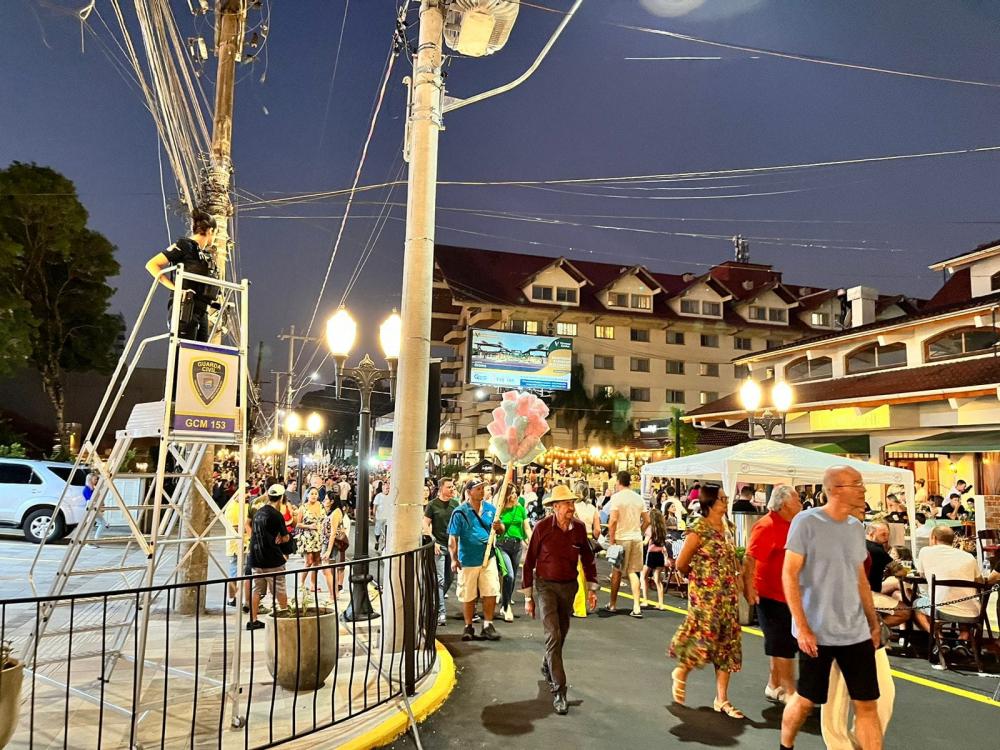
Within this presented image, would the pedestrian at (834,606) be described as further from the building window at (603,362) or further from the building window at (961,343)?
the building window at (603,362)

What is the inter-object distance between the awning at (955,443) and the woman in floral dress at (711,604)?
1270cm

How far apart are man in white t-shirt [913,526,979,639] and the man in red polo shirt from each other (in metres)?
2.98

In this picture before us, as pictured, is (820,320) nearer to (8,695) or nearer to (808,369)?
(808,369)

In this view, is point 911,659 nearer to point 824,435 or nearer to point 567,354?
point 824,435

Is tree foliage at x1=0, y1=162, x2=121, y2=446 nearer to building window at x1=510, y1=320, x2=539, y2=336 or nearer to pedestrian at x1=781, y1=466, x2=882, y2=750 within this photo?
building window at x1=510, y1=320, x2=539, y2=336

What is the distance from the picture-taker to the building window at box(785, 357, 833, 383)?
26.5m

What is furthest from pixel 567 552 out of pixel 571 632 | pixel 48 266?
pixel 48 266

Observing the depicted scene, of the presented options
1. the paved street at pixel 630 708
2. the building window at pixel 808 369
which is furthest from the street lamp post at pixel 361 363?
the building window at pixel 808 369

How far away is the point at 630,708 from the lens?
607 cm

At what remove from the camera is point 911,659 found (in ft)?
26.8

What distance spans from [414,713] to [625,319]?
41.2 metres

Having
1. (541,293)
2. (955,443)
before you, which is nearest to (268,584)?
(955,443)

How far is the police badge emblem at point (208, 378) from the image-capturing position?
5.30 meters

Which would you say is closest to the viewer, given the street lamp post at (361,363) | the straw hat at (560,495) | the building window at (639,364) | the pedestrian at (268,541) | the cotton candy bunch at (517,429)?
the straw hat at (560,495)
